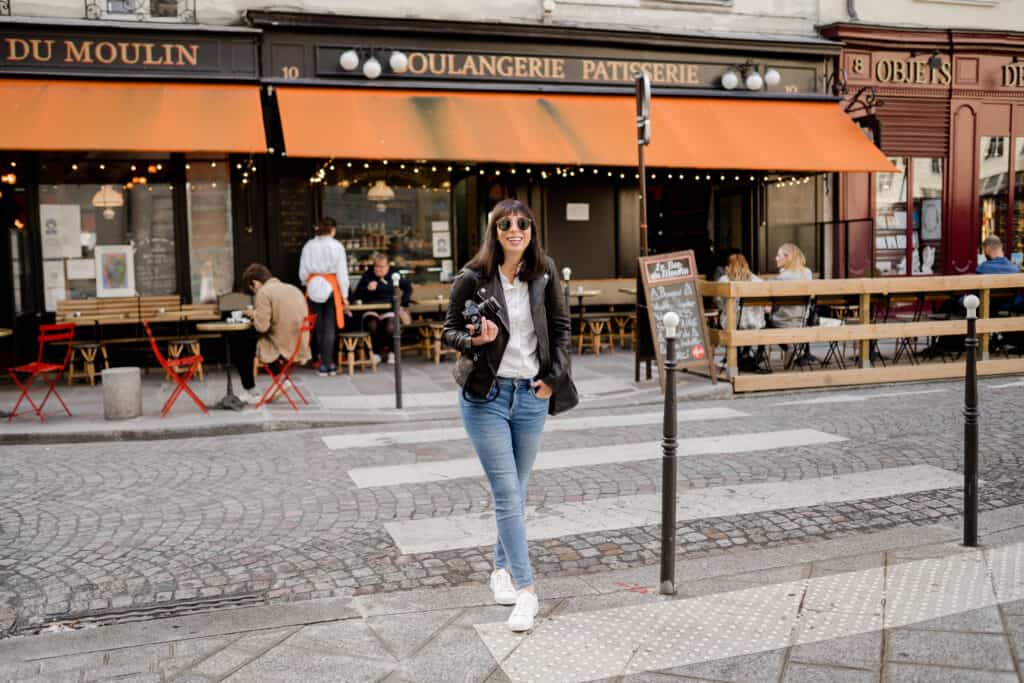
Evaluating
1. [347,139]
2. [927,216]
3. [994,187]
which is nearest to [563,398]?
[347,139]

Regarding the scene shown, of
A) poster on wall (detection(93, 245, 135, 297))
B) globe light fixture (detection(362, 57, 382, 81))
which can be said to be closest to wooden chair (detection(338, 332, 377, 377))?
poster on wall (detection(93, 245, 135, 297))

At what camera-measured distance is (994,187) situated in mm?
18109

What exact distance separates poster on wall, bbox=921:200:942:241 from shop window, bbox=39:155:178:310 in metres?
13.2

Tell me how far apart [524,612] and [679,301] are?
6.88 meters

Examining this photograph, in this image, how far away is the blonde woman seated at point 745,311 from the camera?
36.7 ft

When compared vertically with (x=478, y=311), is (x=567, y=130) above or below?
above

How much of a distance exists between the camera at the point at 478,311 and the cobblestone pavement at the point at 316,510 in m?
1.54

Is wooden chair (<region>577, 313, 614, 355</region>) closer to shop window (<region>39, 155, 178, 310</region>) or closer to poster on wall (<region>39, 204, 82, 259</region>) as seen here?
shop window (<region>39, 155, 178, 310</region>)

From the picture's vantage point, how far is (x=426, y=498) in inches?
253

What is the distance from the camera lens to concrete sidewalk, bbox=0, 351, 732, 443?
29.5ft

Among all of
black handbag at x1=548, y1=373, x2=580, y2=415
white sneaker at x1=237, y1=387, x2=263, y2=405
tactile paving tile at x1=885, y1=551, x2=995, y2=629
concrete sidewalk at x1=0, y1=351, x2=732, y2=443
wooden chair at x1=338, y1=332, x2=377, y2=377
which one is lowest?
tactile paving tile at x1=885, y1=551, x2=995, y2=629

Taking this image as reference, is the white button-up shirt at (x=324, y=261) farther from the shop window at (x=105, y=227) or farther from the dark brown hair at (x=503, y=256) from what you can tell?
the dark brown hair at (x=503, y=256)

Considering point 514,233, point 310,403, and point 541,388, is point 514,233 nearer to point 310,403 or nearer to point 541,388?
point 541,388

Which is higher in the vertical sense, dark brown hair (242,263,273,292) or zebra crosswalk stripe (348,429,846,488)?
dark brown hair (242,263,273,292)
